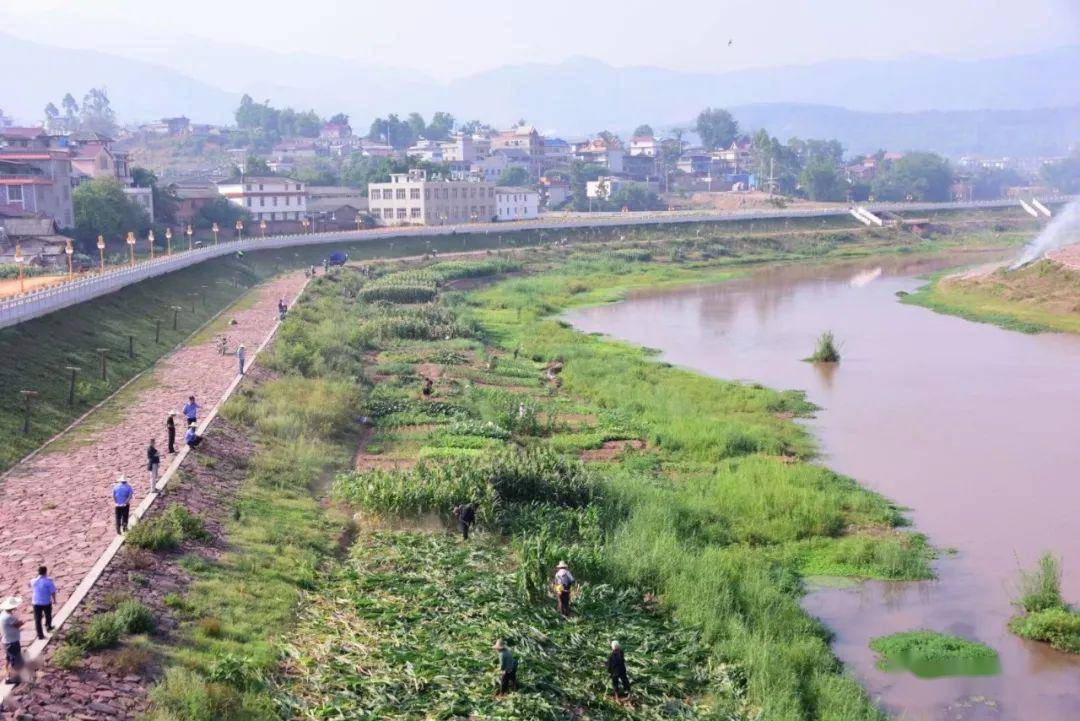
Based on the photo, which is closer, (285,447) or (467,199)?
(285,447)

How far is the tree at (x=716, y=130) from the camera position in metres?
192

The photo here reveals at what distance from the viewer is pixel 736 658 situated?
15633 mm

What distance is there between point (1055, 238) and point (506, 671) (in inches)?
3359

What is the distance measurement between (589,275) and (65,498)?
59.1m

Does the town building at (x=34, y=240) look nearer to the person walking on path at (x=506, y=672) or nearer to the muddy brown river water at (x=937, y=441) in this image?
the muddy brown river water at (x=937, y=441)

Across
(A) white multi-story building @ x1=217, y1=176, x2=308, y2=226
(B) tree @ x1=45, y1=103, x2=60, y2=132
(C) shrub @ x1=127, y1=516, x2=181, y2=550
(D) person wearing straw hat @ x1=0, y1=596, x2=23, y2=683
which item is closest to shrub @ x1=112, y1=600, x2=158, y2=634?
(D) person wearing straw hat @ x1=0, y1=596, x2=23, y2=683

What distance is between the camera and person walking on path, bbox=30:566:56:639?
13.3m

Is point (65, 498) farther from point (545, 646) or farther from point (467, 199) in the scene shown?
point (467, 199)

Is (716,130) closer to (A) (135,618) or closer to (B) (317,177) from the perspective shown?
(B) (317,177)

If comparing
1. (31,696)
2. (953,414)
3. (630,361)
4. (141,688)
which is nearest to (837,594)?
(141,688)

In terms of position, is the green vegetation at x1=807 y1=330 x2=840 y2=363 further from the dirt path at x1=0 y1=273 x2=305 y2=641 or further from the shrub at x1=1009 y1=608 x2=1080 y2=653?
the shrub at x1=1009 y1=608 x2=1080 y2=653

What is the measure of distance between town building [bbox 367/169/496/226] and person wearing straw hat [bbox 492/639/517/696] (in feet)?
269

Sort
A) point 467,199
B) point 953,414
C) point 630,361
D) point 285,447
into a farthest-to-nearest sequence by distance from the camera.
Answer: point 467,199, point 630,361, point 953,414, point 285,447

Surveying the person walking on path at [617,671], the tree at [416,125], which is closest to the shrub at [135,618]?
the person walking on path at [617,671]
